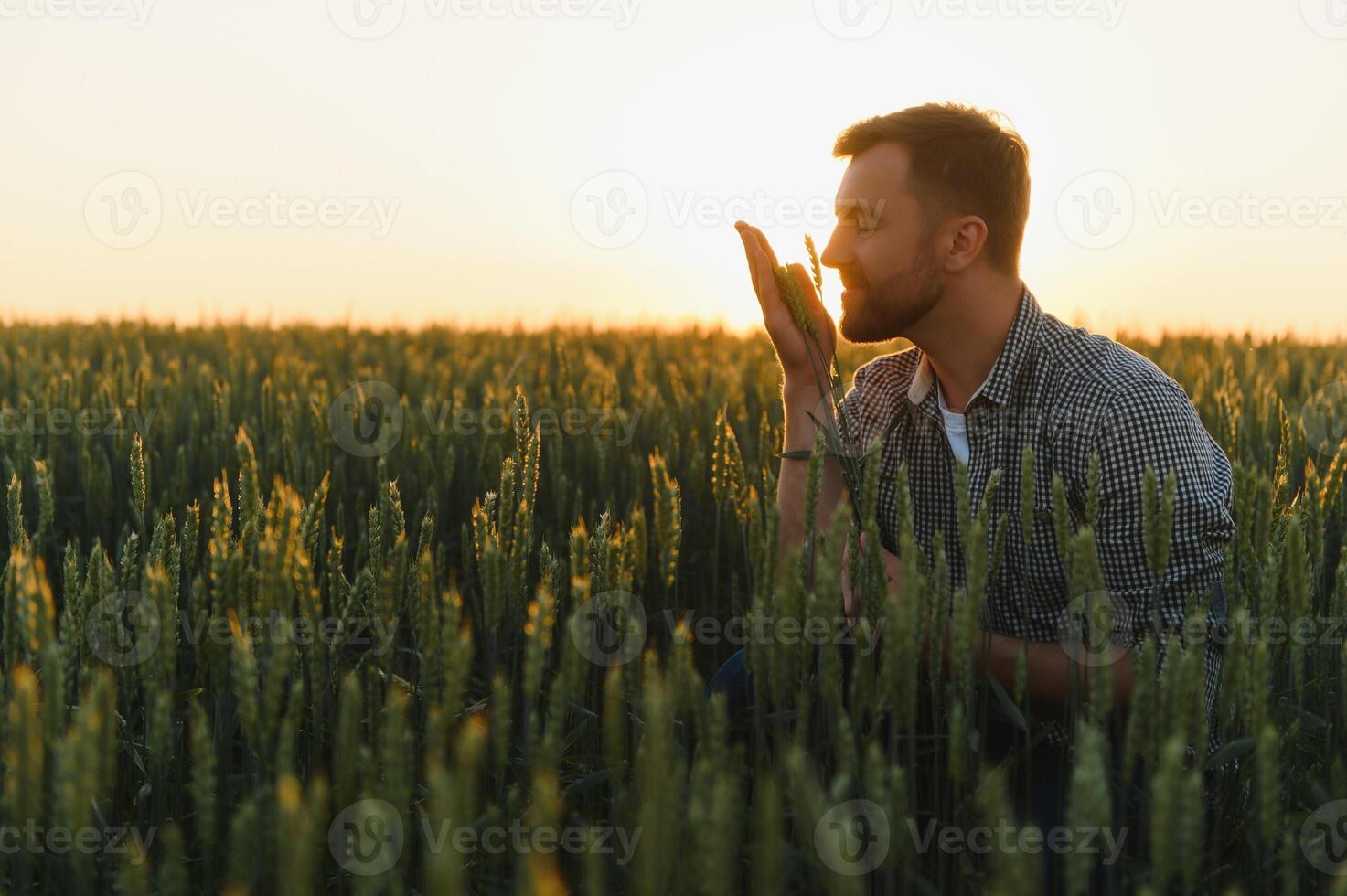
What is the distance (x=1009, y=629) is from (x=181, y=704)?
63.6 inches

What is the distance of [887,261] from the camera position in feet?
7.92

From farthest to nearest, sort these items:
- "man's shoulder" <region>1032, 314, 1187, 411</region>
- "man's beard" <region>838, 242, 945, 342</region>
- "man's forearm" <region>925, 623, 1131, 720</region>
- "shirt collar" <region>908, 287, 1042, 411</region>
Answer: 1. "man's beard" <region>838, 242, 945, 342</region>
2. "shirt collar" <region>908, 287, 1042, 411</region>
3. "man's shoulder" <region>1032, 314, 1187, 411</region>
4. "man's forearm" <region>925, 623, 1131, 720</region>

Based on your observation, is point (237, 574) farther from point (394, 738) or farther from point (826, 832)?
point (826, 832)

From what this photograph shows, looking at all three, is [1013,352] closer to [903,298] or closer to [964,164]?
[903,298]

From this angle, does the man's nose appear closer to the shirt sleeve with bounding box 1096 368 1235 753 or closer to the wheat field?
the wheat field

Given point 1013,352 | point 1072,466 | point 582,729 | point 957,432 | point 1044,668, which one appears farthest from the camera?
point 957,432

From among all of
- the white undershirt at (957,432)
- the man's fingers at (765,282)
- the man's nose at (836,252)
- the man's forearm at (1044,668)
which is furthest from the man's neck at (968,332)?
the man's forearm at (1044,668)

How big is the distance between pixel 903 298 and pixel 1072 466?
0.51 m

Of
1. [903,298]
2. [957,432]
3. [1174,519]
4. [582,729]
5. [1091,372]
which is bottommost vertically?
[582,729]

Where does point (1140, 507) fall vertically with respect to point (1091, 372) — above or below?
below

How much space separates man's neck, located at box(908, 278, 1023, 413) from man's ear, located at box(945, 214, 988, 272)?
0.07 m

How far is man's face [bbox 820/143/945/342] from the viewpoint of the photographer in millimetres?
2402

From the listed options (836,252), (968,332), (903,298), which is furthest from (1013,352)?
(836,252)

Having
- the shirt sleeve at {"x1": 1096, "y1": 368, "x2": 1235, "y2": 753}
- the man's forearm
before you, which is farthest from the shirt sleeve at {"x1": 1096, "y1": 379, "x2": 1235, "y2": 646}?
the man's forearm
